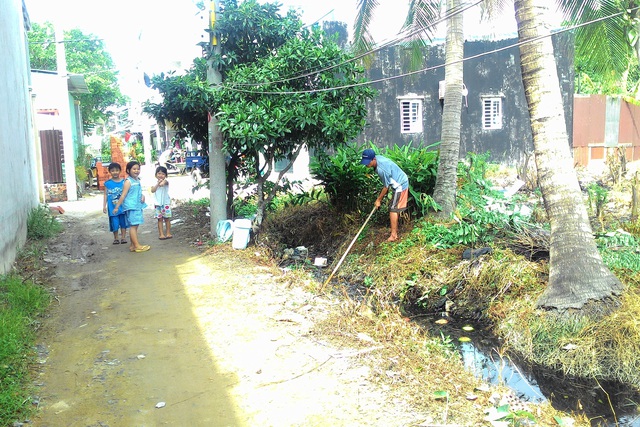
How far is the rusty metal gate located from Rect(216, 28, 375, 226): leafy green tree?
9366mm

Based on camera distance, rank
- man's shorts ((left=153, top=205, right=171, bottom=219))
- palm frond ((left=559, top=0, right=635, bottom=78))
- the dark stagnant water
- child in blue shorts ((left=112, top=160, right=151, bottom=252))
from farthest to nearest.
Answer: man's shorts ((left=153, top=205, right=171, bottom=219)), child in blue shorts ((left=112, top=160, right=151, bottom=252)), palm frond ((left=559, top=0, right=635, bottom=78)), the dark stagnant water

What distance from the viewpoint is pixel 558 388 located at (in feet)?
17.7

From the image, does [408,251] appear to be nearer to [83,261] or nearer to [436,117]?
[83,261]

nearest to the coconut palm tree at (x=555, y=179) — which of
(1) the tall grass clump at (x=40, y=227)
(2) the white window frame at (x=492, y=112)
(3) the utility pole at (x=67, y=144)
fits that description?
(1) the tall grass clump at (x=40, y=227)

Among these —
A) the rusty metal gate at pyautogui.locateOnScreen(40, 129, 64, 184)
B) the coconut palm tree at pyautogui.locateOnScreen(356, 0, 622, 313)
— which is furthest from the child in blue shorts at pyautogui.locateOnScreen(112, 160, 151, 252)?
the rusty metal gate at pyautogui.locateOnScreen(40, 129, 64, 184)

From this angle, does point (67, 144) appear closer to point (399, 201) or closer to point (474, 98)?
point (399, 201)

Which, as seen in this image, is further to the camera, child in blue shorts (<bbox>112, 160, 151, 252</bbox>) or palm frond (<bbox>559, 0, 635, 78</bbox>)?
child in blue shorts (<bbox>112, 160, 151, 252</bbox>)

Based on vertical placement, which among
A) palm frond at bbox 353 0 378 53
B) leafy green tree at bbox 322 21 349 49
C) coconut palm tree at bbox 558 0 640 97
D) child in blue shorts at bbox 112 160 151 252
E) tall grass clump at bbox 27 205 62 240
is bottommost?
tall grass clump at bbox 27 205 62 240

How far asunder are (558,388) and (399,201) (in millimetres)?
4227

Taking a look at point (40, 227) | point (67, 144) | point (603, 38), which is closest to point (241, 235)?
point (40, 227)

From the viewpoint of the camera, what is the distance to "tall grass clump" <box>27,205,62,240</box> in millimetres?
10000

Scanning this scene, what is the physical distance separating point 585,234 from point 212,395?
13.6 feet

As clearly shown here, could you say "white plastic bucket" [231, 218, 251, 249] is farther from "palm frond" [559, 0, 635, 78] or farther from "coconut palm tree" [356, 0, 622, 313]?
"palm frond" [559, 0, 635, 78]

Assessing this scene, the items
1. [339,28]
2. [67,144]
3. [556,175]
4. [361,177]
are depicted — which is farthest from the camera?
[339,28]
